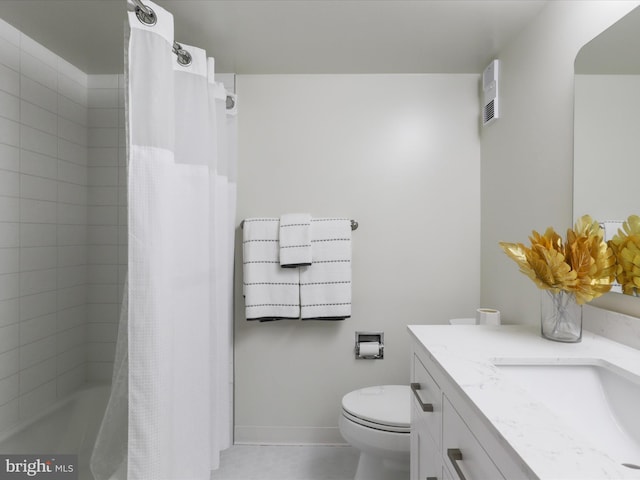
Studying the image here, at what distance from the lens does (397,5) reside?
1.54 meters

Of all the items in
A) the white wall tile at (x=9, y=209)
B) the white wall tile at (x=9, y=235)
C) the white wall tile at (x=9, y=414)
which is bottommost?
the white wall tile at (x=9, y=414)

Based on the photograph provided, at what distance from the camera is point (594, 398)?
3.05 ft

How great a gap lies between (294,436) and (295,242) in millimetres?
1105

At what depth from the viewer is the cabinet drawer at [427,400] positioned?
0.99 meters

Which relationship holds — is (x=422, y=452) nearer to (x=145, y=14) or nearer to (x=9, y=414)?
(x=145, y=14)

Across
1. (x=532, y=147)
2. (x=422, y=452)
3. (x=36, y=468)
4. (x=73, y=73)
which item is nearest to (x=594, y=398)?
(x=422, y=452)

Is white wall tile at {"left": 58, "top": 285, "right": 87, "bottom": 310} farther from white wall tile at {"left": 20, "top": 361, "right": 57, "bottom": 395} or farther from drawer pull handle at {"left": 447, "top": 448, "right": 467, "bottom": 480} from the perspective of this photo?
drawer pull handle at {"left": 447, "top": 448, "right": 467, "bottom": 480}

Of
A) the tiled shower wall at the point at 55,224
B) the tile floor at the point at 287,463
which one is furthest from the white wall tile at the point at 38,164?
the tile floor at the point at 287,463

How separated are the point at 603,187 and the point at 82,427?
8.37ft

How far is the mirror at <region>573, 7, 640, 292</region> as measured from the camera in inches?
42.5

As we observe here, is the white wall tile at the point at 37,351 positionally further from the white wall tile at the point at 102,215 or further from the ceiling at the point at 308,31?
the ceiling at the point at 308,31

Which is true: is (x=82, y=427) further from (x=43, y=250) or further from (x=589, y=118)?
(x=589, y=118)

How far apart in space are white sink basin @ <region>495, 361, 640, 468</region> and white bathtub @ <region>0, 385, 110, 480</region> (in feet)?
5.91

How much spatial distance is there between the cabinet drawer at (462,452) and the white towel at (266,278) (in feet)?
4.02
